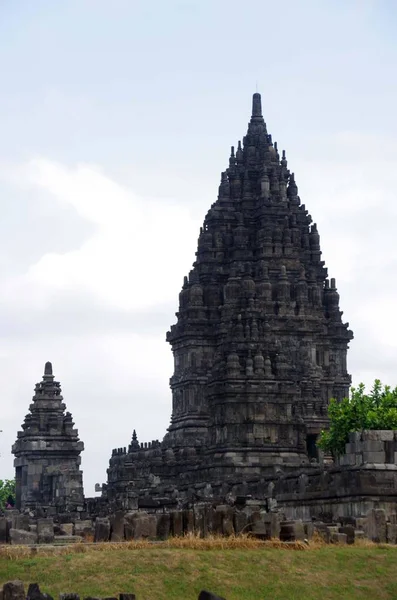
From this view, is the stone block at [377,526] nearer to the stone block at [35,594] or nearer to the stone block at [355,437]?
the stone block at [355,437]

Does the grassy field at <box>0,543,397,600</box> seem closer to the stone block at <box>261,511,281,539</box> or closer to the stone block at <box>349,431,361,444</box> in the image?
the stone block at <box>261,511,281,539</box>

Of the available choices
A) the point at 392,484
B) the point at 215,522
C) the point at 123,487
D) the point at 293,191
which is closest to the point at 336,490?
the point at 392,484

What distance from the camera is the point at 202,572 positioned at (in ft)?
123

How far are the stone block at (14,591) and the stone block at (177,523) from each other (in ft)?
34.5

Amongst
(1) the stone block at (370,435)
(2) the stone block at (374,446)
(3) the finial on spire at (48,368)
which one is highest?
(3) the finial on spire at (48,368)

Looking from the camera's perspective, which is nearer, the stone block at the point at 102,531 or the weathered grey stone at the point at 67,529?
the stone block at the point at 102,531

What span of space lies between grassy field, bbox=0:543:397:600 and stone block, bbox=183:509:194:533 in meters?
3.64

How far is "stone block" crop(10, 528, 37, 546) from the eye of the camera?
151 feet

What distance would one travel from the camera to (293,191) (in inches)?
4469

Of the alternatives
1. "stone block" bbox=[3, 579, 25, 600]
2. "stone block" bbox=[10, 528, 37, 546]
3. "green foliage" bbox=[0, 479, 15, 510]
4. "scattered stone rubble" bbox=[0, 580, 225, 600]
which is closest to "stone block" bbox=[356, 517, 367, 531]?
"stone block" bbox=[10, 528, 37, 546]

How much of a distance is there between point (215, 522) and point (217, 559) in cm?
500

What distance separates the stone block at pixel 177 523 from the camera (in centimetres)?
4391

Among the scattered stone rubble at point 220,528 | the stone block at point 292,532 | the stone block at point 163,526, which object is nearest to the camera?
the stone block at point 292,532

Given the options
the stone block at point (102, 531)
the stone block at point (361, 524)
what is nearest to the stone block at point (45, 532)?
the stone block at point (102, 531)
